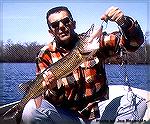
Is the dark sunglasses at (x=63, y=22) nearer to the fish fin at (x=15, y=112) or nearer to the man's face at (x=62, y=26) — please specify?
the man's face at (x=62, y=26)

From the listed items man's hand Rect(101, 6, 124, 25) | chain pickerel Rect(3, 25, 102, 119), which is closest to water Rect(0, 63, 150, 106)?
chain pickerel Rect(3, 25, 102, 119)

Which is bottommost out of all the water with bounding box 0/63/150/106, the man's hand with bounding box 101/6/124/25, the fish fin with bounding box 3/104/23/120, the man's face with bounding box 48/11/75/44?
the fish fin with bounding box 3/104/23/120

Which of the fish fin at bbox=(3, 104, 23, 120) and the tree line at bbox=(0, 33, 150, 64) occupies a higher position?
the tree line at bbox=(0, 33, 150, 64)

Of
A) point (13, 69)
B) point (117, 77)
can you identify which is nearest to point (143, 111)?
point (117, 77)

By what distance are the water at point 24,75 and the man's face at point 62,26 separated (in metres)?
0.39

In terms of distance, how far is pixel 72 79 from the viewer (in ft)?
8.16

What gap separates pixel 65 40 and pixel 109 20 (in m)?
0.50

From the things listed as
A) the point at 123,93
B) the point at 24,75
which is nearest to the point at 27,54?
the point at 24,75

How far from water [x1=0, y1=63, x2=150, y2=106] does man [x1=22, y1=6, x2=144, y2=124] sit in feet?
0.53

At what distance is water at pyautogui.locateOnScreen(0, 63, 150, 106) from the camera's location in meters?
2.82

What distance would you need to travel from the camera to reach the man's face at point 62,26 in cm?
246

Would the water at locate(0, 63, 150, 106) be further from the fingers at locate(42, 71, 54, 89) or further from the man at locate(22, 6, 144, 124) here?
the fingers at locate(42, 71, 54, 89)

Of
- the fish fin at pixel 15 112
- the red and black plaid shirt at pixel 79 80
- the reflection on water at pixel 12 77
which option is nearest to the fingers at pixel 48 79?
the red and black plaid shirt at pixel 79 80

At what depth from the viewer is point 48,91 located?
2428mm
